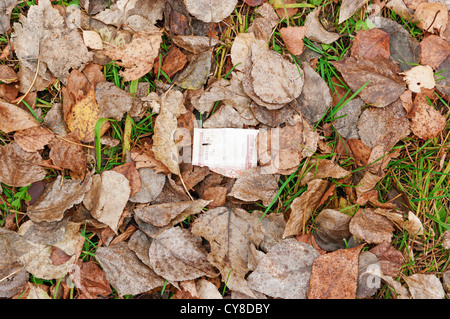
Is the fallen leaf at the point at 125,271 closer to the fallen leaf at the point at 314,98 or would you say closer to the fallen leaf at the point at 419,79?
the fallen leaf at the point at 314,98

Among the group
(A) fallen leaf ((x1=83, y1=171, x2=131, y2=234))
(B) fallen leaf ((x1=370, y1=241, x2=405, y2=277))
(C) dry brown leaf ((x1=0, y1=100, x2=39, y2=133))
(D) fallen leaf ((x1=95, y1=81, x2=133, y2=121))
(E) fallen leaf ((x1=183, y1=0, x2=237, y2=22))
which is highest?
(E) fallen leaf ((x1=183, y1=0, x2=237, y2=22))

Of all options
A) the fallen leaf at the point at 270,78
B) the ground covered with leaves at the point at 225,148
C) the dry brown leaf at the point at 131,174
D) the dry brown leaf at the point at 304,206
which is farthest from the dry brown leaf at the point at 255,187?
the dry brown leaf at the point at 131,174

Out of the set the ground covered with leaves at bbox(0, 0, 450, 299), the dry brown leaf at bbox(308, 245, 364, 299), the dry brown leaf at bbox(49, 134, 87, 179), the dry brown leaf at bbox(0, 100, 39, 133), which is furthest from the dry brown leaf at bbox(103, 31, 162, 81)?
the dry brown leaf at bbox(308, 245, 364, 299)

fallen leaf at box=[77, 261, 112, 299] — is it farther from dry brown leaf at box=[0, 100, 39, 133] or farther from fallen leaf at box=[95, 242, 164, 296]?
dry brown leaf at box=[0, 100, 39, 133]

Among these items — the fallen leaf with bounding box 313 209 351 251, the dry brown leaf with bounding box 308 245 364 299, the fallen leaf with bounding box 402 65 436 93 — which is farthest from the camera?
the fallen leaf with bounding box 402 65 436 93

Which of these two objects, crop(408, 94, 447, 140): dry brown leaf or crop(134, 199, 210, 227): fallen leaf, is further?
crop(408, 94, 447, 140): dry brown leaf

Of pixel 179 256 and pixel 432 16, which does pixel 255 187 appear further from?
pixel 432 16

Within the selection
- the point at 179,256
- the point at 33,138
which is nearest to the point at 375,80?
the point at 179,256
